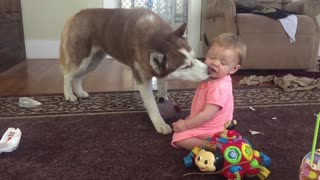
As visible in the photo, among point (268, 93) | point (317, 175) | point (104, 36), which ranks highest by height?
point (104, 36)

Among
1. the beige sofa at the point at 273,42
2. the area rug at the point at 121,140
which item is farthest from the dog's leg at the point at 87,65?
the beige sofa at the point at 273,42

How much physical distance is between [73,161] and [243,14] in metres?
2.18

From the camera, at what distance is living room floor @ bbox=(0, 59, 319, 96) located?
2.44 meters

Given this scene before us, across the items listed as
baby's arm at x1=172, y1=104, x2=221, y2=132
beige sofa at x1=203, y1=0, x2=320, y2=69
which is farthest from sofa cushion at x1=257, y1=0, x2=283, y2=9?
baby's arm at x1=172, y1=104, x2=221, y2=132

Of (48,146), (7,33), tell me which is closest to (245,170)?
(48,146)

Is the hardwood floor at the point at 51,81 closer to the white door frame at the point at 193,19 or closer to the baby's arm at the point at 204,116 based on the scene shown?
the white door frame at the point at 193,19

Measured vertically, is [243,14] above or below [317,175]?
above

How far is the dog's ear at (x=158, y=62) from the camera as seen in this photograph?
1409 millimetres

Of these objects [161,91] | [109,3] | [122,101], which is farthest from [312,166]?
[109,3]

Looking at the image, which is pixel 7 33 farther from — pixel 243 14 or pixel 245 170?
pixel 245 170

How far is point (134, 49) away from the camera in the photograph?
1.62 metres

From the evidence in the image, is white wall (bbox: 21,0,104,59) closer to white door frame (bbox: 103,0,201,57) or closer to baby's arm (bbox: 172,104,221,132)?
white door frame (bbox: 103,0,201,57)

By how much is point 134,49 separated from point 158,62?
235mm

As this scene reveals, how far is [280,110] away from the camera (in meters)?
1.92
